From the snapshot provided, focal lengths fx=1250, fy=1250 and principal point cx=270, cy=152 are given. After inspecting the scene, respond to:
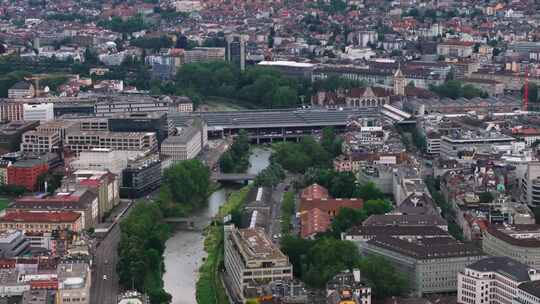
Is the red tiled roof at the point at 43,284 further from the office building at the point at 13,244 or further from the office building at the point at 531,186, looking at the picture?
the office building at the point at 531,186


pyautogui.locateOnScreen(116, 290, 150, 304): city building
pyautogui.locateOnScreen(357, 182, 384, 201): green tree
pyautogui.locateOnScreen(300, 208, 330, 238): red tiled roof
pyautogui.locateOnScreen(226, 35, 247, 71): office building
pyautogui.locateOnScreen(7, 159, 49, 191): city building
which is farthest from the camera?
pyautogui.locateOnScreen(226, 35, 247, 71): office building

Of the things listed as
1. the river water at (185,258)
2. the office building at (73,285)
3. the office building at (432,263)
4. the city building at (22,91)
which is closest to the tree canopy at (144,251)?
the river water at (185,258)

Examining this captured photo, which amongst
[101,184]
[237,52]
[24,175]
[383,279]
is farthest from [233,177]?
[237,52]

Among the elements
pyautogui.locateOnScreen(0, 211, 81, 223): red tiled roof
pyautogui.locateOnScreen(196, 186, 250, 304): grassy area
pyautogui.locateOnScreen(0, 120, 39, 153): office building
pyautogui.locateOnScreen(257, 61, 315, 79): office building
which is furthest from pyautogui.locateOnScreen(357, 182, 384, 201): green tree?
pyautogui.locateOnScreen(257, 61, 315, 79): office building

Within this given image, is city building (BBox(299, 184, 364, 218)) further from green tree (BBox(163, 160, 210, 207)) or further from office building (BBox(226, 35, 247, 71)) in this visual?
office building (BBox(226, 35, 247, 71))

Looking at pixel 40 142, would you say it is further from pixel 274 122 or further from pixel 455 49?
pixel 455 49

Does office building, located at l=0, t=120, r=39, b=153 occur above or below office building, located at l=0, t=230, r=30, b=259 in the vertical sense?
below
